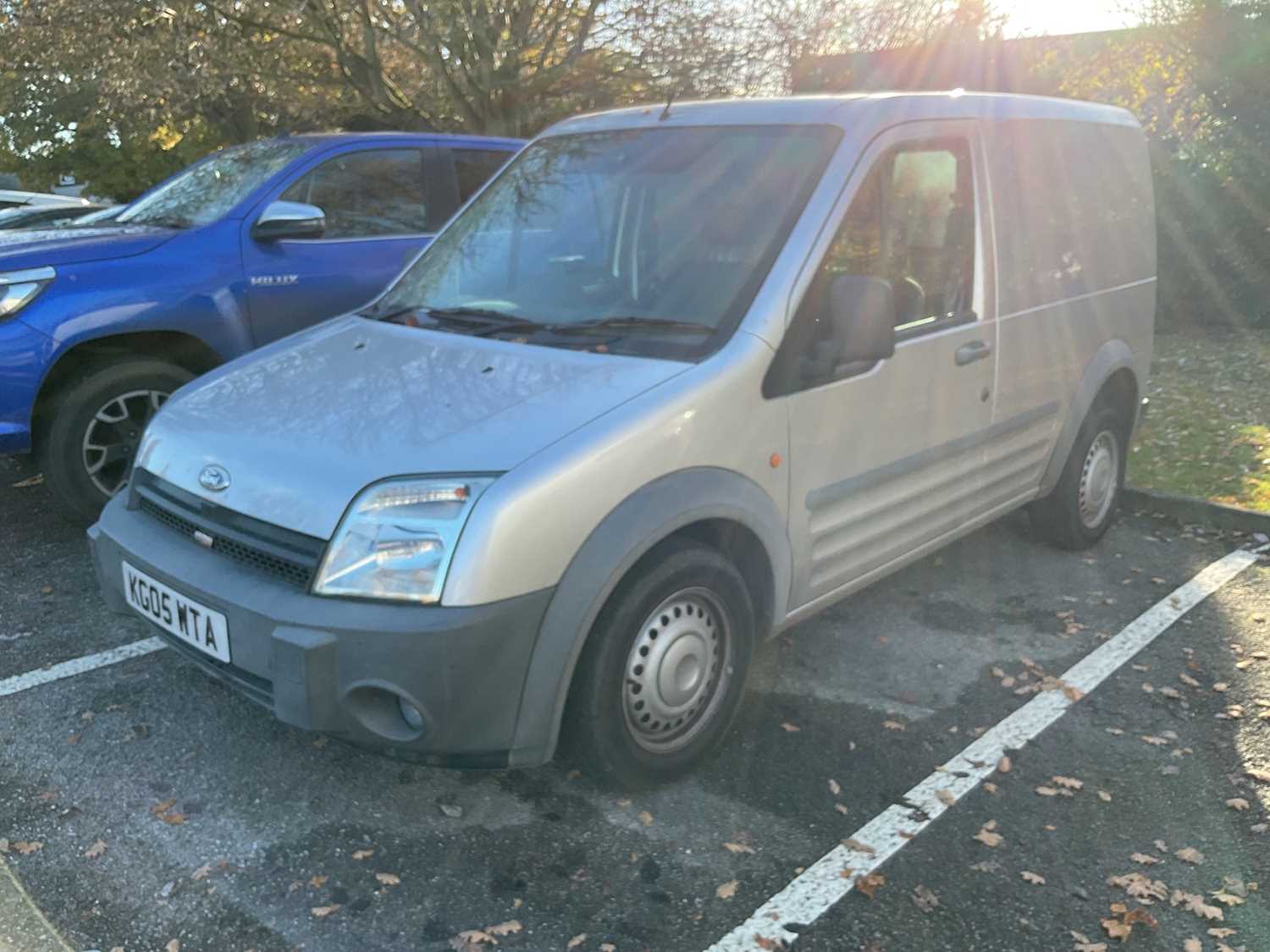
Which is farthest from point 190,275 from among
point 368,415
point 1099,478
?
point 1099,478

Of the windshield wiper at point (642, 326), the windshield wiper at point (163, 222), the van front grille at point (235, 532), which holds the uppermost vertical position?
the windshield wiper at point (163, 222)

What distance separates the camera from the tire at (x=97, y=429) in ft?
16.0

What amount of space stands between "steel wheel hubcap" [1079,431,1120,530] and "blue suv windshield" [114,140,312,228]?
414 centimetres

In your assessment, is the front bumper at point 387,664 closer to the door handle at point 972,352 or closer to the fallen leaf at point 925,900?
the fallen leaf at point 925,900

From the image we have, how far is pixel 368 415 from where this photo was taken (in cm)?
300

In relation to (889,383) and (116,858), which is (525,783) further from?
(889,383)

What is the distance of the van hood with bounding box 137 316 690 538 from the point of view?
108 inches

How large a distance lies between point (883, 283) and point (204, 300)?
11.1ft

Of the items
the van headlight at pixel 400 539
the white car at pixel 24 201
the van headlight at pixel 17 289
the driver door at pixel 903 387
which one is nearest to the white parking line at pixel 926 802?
the driver door at pixel 903 387

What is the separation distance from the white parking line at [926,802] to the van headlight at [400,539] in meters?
1.11

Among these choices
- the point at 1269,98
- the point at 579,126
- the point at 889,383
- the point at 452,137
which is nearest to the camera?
Answer: the point at 889,383

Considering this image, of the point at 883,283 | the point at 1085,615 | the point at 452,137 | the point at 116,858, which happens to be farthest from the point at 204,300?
the point at 1085,615

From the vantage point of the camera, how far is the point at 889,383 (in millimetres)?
3562

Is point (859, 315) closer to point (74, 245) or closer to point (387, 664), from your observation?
point (387, 664)
